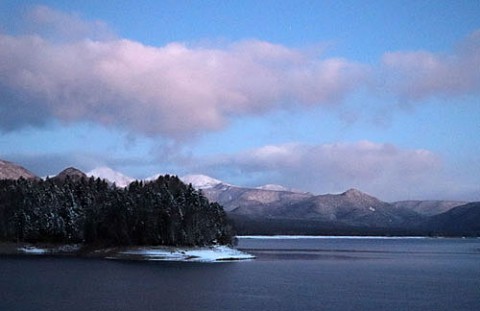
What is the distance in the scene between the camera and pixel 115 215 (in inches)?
4685

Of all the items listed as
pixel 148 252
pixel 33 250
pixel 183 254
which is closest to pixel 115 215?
pixel 148 252

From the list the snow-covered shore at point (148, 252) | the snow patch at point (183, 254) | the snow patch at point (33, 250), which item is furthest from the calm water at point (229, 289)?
the snow patch at point (33, 250)

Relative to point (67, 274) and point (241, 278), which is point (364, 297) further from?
point (67, 274)

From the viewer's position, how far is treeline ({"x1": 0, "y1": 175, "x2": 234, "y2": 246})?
113m

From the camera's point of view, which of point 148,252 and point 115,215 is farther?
point 115,215

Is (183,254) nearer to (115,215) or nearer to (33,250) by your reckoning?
(115,215)

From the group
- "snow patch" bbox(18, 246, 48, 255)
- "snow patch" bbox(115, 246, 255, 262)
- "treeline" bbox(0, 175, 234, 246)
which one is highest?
"treeline" bbox(0, 175, 234, 246)

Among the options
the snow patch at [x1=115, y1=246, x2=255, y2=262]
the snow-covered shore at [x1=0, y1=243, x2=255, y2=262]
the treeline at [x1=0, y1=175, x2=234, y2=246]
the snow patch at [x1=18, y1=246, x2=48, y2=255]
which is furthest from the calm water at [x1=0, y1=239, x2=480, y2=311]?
the snow patch at [x1=18, y1=246, x2=48, y2=255]

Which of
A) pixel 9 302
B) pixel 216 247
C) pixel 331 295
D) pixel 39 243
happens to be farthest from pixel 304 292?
pixel 39 243

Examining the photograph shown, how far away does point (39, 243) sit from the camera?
123562 mm

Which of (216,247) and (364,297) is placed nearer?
(364,297)

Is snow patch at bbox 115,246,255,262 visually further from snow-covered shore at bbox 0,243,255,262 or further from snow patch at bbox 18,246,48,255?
snow patch at bbox 18,246,48,255

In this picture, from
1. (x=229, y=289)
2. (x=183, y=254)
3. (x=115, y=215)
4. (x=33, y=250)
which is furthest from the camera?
(x=33, y=250)

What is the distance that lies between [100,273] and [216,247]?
43.4m
